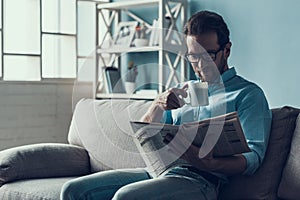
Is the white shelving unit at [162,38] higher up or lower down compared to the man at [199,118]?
higher up

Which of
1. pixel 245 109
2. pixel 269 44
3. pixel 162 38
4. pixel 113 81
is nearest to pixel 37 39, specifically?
pixel 113 81

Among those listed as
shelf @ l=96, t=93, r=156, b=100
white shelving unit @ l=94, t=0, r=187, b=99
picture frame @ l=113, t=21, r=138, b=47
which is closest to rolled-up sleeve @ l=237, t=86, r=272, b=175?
white shelving unit @ l=94, t=0, r=187, b=99

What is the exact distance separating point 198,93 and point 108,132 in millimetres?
950

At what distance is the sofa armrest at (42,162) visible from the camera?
3.08 meters

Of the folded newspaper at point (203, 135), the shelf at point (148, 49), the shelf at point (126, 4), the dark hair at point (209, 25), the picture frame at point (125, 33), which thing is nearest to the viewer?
the folded newspaper at point (203, 135)

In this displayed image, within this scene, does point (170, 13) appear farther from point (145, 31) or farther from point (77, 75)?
point (77, 75)

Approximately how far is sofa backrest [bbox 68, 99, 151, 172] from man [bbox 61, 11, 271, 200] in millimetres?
476

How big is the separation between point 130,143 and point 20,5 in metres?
1.83

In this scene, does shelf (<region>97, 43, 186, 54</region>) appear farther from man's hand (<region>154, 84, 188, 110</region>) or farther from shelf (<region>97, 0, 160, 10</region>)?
man's hand (<region>154, 84, 188, 110</region>)

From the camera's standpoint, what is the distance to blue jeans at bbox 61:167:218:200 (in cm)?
220

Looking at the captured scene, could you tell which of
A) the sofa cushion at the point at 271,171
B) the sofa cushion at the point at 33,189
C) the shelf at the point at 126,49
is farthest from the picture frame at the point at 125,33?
the sofa cushion at the point at 271,171

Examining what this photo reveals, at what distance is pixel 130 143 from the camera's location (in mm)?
3127

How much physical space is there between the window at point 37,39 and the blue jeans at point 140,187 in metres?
2.14

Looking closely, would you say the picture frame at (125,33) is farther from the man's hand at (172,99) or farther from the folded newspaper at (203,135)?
the folded newspaper at (203,135)
